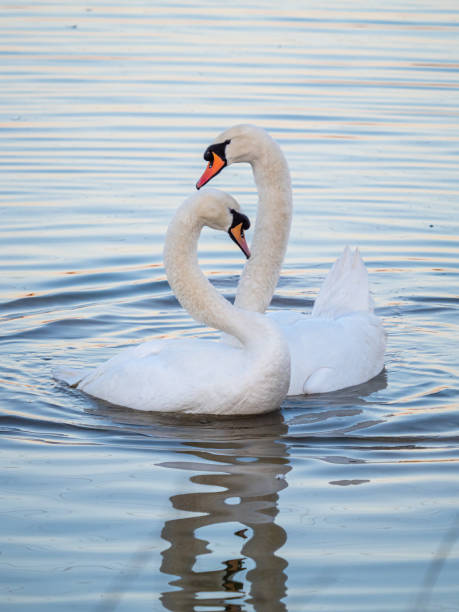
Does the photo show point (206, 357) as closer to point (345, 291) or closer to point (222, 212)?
point (222, 212)

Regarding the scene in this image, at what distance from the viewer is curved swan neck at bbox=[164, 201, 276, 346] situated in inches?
271

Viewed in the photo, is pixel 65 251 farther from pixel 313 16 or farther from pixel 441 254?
pixel 313 16

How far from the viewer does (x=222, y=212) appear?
6816mm

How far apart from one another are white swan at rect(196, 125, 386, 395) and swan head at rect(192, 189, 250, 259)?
366 mm

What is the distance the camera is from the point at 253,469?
6.10 m

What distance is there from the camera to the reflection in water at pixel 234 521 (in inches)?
183

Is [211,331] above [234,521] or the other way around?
above

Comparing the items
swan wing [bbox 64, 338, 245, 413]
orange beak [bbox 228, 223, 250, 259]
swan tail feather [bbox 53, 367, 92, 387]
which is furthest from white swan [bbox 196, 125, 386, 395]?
swan tail feather [bbox 53, 367, 92, 387]

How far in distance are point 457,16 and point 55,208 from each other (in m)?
13.1

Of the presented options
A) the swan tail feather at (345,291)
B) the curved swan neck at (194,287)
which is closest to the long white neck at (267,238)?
the curved swan neck at (194,287)

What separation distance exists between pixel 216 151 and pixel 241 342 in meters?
1.18

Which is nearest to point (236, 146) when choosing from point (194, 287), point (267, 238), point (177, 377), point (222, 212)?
point (267, 238)

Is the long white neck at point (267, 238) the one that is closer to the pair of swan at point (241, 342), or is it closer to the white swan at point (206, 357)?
the pair of swan at point (241, 342)

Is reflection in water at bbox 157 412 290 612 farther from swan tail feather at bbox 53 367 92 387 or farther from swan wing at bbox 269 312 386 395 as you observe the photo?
swan tail feather at bbox 53 367 92 387
